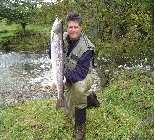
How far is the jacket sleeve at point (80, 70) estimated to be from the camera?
15.7ft

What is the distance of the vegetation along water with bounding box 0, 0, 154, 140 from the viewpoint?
542 cm

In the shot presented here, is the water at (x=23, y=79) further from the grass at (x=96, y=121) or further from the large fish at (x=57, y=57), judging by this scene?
the large fish at (x=57, y=57)

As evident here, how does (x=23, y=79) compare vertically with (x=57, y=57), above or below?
below

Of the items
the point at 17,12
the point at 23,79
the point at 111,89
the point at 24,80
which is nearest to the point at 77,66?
the point at 111,89

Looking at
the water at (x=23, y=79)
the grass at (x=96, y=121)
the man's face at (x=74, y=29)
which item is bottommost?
the water at (x=23, y=79)

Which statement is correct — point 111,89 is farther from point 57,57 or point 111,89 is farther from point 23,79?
point 23,79

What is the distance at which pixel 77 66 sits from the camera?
4.82 meters

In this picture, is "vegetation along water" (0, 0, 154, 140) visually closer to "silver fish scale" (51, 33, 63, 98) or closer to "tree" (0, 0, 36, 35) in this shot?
"silver fish scale" (51, 33, 63, 98)

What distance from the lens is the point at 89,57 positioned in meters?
4.91

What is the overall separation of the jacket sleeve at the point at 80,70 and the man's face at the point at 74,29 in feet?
1.14

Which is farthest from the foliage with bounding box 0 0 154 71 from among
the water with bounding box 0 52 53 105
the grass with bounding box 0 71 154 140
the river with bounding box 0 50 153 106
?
the water with bounding box 0 52 53 105

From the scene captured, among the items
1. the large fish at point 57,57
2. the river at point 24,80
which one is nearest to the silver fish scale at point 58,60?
the large fish at point 57,57

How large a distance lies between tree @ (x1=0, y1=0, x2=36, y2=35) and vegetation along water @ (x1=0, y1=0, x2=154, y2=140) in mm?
20704

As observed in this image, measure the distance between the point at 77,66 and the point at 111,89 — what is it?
341 centimetres
